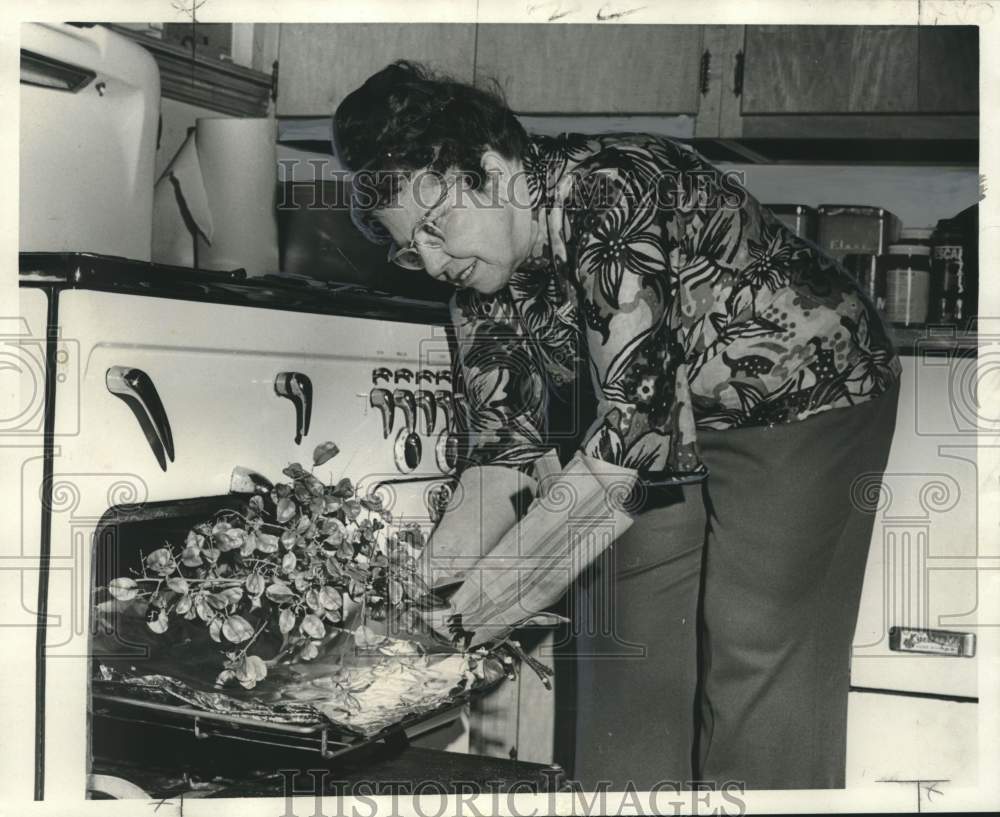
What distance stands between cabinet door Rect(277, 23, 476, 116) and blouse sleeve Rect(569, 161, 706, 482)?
323 millimetres

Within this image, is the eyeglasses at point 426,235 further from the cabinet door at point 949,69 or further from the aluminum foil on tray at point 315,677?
the cabinet door at point 949,69

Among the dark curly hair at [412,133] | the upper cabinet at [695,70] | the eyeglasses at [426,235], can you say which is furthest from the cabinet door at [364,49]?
the eyeglasses at [426,235]

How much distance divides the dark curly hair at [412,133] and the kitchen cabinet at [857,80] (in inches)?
15.6

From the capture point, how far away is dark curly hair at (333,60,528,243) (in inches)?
46.6

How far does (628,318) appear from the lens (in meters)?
1.13

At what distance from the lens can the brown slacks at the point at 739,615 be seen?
1306mm

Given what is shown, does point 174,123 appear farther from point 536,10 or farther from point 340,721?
point 340,721

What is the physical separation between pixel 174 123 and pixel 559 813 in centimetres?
98

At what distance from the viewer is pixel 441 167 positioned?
1.19 meters

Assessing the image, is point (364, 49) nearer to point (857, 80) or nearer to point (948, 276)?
point (857, 80)

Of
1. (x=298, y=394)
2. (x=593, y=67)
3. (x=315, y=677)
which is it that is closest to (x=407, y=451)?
(x=298, y=394)

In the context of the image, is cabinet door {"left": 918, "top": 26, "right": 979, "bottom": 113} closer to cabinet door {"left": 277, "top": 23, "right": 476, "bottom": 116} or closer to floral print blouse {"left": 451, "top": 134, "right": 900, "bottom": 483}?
floral print blouse {"left": 451, "top": 134, "right": 900, "bottom": 483}

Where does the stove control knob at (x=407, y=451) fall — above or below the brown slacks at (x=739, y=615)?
above

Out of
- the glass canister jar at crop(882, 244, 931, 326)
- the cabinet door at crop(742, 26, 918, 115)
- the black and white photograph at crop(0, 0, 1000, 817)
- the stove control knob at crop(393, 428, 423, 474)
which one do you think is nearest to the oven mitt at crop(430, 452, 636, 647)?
the black and white photograph at crop(0, 0, 1000, 817)
